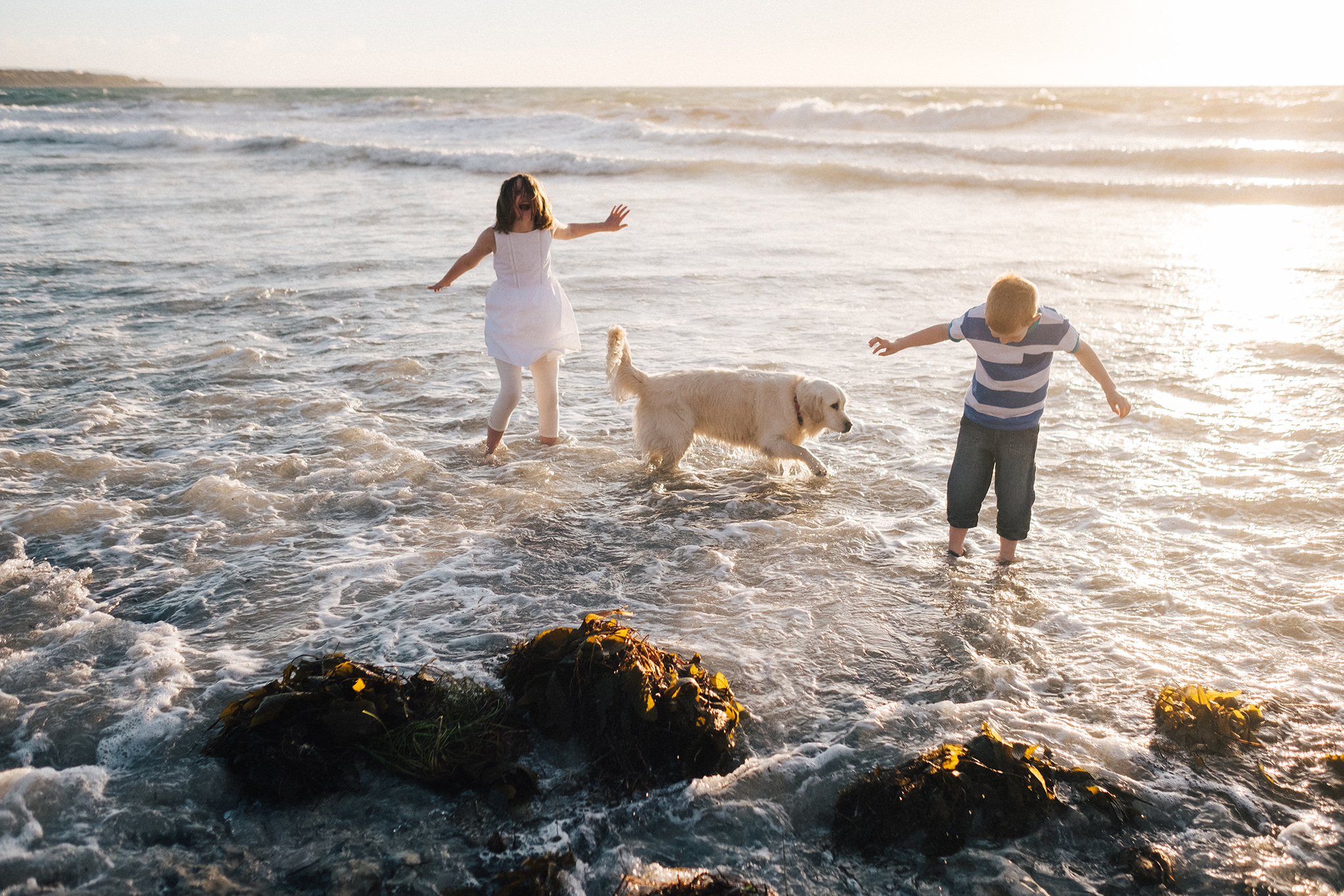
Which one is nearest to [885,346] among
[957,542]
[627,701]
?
[957,542]

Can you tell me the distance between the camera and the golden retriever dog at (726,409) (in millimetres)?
6223

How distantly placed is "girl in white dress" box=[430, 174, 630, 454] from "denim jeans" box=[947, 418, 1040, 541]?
294 centimetres

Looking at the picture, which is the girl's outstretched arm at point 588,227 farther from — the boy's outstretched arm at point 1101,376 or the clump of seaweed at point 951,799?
the clump of seaweed at point 951,799

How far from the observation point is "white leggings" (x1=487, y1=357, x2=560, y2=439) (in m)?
6.65

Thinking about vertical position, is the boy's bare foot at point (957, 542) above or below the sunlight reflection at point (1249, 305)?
below

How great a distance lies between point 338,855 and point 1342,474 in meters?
6.64

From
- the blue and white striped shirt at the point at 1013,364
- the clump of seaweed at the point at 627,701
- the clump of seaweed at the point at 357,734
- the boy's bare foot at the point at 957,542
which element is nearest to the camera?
the clump of seaweed at the point at 357,734

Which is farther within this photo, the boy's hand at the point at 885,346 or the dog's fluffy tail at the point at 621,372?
the dog's fluffy tail at the point at 621,372

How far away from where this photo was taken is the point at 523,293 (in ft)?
21.1

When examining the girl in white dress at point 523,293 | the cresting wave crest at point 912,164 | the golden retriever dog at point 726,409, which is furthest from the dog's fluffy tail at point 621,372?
the cresting wave crest at point 912,164

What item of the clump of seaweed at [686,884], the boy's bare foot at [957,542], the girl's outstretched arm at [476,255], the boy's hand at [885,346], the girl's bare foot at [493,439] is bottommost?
the clump of seaweed at [686,884]

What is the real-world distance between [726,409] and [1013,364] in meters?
2.30

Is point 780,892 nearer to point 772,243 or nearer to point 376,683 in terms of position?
point 376,683

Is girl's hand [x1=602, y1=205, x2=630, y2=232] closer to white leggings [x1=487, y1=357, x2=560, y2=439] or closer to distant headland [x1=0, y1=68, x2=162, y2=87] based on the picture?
white leggings [x1=487, y1=357, x2=560, y2=439]
